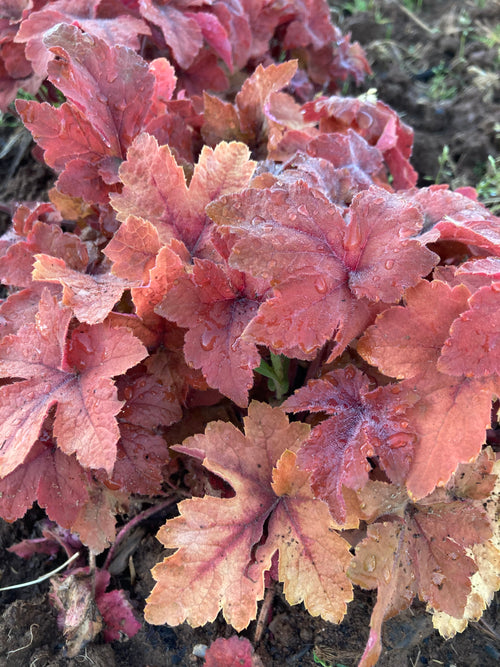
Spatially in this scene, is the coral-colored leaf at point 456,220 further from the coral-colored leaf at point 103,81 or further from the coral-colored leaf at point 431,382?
the coral-colored leaf at point 103,81

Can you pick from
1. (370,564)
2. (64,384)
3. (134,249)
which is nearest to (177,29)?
(134,249)

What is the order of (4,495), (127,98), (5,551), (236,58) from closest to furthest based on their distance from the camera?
1. (4,495)
2. (127,98)
3. (5,551)
4. (236,58)

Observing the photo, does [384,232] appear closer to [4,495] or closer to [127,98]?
[127,98]

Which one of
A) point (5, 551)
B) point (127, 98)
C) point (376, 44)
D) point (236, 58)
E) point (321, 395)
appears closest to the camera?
point (321, 395)

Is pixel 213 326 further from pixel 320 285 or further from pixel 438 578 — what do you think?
pixel 438 578

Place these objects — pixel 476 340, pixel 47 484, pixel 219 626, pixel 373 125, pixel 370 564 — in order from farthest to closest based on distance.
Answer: pixel 373 125 < pixel 219 626 < pixel 47 484 < pixel 370 564 < pixel 476 340

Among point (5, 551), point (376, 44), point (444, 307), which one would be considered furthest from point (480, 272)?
point (376, 44)

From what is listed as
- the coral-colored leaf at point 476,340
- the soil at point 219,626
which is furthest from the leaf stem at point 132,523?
the coral-colored leaf at point 476,340
